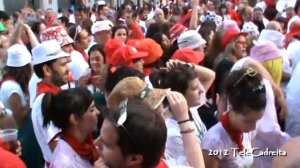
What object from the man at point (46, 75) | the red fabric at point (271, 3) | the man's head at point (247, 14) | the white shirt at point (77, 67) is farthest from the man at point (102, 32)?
the red fabric at point (271, 3)

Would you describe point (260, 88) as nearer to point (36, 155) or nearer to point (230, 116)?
point (230, 116)

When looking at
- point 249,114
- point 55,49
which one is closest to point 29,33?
point 55,49

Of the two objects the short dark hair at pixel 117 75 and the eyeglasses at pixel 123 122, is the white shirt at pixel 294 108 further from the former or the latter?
the eyeglasses at pixel 123 122

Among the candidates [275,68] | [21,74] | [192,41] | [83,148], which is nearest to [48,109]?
[83,148]

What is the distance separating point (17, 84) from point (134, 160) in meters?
2.88

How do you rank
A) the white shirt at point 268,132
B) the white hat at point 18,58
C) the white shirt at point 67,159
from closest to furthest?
the white shirt at point 67,159 < the white shirt at point 268,132 < the white hat at point 18,58

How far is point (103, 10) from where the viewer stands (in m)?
11.5

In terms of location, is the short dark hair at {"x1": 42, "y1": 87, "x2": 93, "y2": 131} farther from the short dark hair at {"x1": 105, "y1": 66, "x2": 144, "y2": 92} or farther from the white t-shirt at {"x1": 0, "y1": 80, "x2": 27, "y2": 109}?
the white t-shirt at {"x1": 0, "y1": 80, "x2": 27, "y2": 109}

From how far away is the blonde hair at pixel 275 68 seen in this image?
432cm

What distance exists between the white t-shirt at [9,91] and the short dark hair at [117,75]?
3.56 ft

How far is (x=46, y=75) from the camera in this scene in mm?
4145

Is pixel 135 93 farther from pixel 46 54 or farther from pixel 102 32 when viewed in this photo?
pixel 102 32

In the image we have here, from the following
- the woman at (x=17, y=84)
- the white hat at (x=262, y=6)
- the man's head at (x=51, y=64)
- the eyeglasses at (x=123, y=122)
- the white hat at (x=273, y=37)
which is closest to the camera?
the eyeglasses at (x=123, y=122)

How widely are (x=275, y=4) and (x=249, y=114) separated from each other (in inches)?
391
